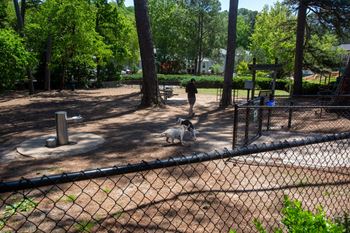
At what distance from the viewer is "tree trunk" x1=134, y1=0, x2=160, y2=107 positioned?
55.4ft

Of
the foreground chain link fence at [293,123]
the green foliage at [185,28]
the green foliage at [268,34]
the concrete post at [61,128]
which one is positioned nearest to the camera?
the concrete post at [61,128]

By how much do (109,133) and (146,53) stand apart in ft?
22.8

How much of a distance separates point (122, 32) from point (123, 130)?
2516cm

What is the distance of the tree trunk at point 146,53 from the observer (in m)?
16.9

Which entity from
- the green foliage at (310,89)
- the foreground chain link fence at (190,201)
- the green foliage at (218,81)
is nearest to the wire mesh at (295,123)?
the foreground chain link fence at (190,201)

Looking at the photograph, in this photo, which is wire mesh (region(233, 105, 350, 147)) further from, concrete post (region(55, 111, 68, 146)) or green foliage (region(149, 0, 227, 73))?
green foliage (region(149, 0, 227, 73))

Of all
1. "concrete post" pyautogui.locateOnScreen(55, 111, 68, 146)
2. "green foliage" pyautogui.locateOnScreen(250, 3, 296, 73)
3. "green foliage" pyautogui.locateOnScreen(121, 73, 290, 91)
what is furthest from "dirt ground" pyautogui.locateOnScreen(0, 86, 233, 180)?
"green foliage" pyautogui.locateOnScreen(250, 3, 296, 73)

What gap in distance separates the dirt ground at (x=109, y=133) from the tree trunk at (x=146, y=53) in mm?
791

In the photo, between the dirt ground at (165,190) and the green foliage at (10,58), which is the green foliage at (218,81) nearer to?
the green foliage at (10,58)

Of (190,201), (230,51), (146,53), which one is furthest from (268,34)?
(190,201)

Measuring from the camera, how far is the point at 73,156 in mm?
8430

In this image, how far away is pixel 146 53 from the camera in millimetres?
17297

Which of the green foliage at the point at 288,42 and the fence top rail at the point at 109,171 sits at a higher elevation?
the green foliage at the point at 288,42

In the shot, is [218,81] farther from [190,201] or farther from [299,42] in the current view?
[190,201]
